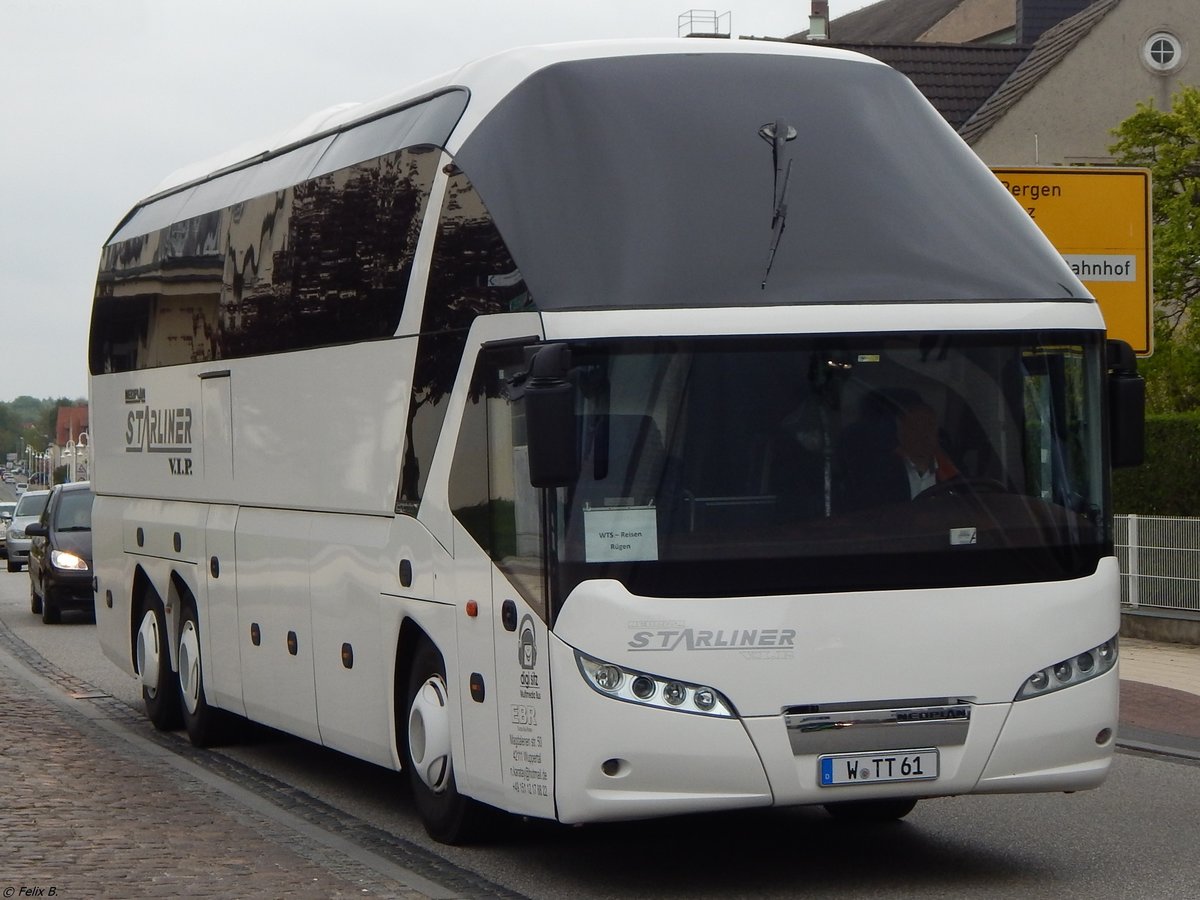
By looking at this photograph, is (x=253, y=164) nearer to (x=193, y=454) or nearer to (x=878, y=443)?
(x=193, y=454)

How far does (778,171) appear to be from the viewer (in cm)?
898

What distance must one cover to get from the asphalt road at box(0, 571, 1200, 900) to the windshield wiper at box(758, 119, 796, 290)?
2.58 m

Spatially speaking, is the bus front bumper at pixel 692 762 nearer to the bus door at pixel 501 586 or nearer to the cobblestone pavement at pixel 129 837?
the bus door at pixel 501 586

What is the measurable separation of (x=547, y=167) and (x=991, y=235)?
6.33 feet

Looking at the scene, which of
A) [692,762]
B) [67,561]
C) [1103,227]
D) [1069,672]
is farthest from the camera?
[67,561]

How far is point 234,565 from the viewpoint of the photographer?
12945 millimetres

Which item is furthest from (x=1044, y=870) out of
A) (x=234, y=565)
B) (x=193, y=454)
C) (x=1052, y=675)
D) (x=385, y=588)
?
(x=193, y=454)

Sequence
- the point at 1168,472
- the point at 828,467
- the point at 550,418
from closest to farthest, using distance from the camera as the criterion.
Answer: the point at 550,418
the point at 828,467
the point at 1168,472

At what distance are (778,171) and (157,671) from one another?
25.3 ft

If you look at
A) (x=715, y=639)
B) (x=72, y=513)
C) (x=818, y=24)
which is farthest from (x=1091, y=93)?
(x=715, y=639)

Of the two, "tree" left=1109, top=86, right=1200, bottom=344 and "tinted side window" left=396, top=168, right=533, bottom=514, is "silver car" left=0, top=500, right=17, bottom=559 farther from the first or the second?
"tinted side window" left=396, top=168, right=533, bottom=514

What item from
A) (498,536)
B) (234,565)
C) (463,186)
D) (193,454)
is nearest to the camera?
(498,536)

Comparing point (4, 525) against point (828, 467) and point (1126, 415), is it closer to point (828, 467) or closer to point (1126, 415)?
point (1126, 415)

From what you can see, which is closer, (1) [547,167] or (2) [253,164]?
(1) [547,167]
